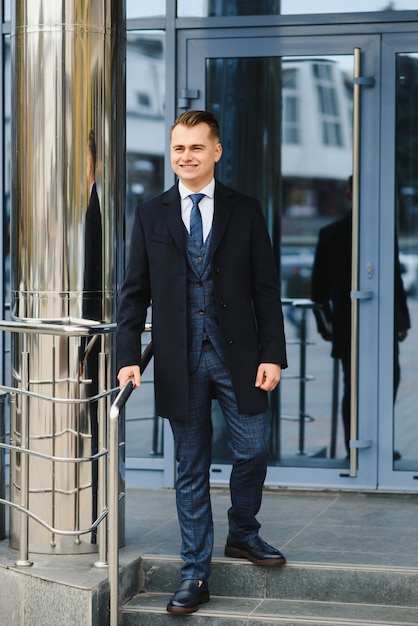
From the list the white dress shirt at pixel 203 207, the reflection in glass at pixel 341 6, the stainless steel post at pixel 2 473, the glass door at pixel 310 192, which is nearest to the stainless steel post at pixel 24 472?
the stainless steel post at pixel 2 473

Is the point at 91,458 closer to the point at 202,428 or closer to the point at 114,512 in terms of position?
the point at 114,512

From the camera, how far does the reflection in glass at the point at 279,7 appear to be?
5.71 metres

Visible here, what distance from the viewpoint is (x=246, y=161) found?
5.92 meters

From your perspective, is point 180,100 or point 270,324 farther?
point 180,100

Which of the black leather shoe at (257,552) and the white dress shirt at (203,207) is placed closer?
the white dress shirt at (203,207)

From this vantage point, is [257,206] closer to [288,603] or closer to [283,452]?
[288,603]

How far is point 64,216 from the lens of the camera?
4.54m

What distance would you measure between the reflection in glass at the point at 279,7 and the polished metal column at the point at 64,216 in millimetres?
1324

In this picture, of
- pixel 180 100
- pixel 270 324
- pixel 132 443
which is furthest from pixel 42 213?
pixel 132 443

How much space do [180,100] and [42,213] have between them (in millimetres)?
1598

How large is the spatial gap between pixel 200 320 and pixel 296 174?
1.88 meters

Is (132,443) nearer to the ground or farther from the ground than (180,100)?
nearer to the ground

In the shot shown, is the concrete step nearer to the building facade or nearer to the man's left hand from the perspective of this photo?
the man's left hand

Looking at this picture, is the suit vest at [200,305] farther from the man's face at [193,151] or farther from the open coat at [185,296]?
the man's face at [193,151]
